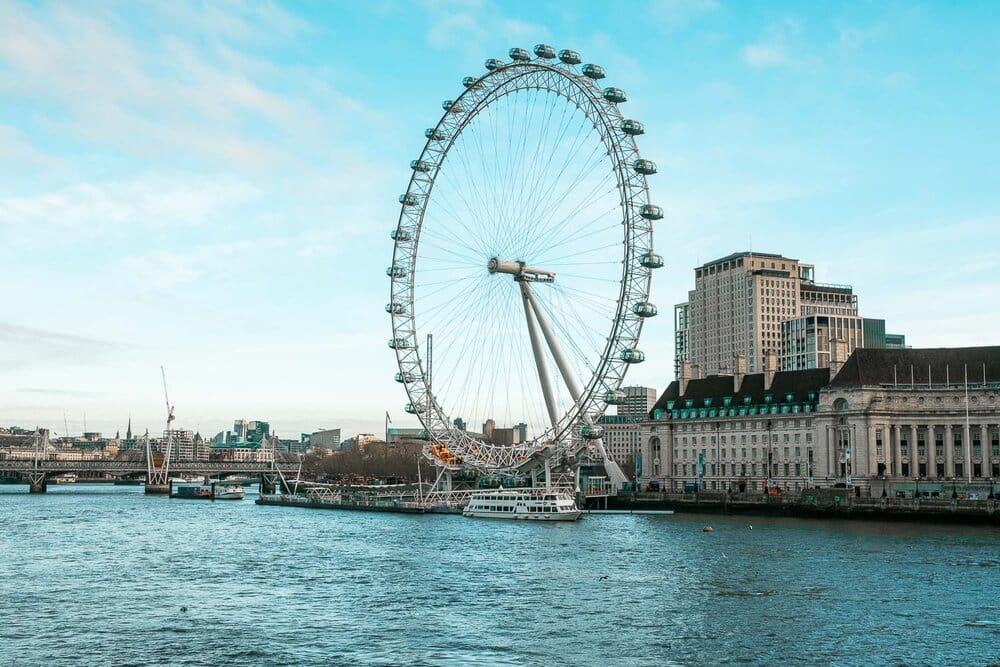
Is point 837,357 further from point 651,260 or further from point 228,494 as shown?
point 228,494

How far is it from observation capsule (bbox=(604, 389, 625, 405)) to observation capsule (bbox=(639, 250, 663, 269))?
11080mm

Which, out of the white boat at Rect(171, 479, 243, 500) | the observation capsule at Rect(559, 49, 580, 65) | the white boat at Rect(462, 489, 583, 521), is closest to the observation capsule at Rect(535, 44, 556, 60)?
the observation capsule at Rect(559, 49, 580, 65)

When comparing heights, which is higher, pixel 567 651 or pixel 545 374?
pixel 545 374

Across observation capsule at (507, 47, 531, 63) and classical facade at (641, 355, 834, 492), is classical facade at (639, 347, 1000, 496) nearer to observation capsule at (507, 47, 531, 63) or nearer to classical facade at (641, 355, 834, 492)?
classical facade at (641, 355, 834, 492)

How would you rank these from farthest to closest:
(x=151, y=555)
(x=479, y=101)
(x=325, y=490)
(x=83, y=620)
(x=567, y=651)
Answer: (x=325, y=490), (x=479, y=101), (x=151, y=555), (x=83, y=620), (x=567, y=651)

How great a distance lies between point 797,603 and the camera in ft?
157

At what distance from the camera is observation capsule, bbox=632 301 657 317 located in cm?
9206

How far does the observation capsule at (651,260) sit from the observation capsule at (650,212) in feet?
9.48

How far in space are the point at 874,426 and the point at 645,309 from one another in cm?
3784

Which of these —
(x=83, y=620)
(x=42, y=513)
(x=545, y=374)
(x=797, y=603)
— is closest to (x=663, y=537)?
(x=545, y=374)

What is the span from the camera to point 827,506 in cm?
10244

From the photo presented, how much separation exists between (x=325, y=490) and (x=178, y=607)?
109 metres

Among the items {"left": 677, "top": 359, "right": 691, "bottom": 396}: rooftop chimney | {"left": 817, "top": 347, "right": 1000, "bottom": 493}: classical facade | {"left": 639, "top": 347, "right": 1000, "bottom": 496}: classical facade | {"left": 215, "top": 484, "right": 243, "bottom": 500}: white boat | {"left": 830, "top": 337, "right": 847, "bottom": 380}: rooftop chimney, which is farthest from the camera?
{"left": 215, "top": 484, "right": 243, "bottom": 500}: white boat

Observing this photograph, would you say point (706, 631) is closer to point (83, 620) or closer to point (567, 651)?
point (567, 651)
